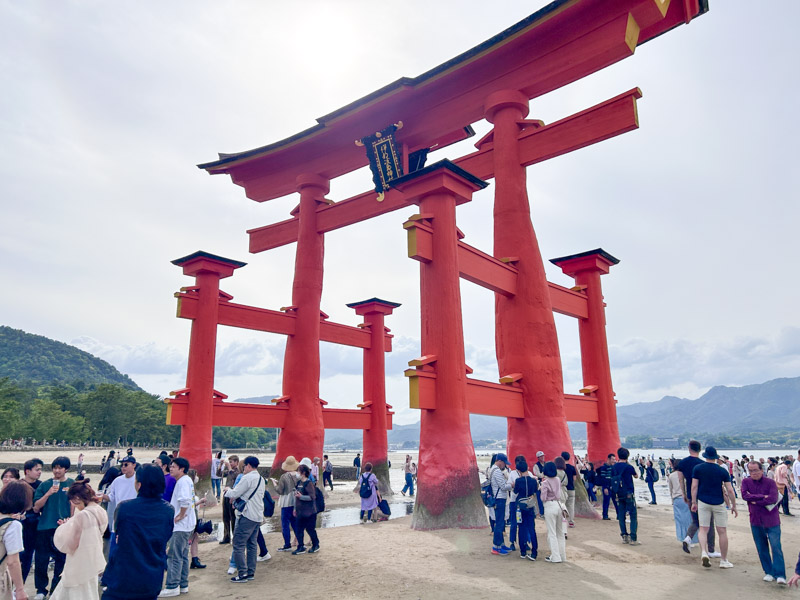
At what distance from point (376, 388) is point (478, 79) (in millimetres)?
13678

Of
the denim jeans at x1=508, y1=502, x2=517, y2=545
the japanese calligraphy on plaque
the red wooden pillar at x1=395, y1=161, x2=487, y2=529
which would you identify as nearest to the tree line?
the japanese calligraphy on plaque

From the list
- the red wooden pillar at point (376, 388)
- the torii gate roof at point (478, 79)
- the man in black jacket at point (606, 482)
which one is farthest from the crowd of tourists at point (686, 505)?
the red wooden pillar at point (376, 388)

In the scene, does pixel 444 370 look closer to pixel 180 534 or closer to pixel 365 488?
pixel 365 488

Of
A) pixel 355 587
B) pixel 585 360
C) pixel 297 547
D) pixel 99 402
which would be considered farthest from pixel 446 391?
pixel 99 402

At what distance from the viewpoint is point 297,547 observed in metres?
8.77

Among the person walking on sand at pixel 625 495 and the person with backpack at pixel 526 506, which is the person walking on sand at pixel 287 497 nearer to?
the person with backpack at pixel 526 506

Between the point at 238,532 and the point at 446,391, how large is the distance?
19.6 feet

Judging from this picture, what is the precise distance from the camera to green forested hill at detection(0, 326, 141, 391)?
5413 inches

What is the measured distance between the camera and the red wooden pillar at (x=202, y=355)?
56.9 ft

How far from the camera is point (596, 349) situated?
1833 centimetres

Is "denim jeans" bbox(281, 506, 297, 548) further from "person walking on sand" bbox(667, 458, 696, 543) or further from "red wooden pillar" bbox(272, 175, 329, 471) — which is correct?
"red wooden pillar" bbox(272, 175, 329, 471)

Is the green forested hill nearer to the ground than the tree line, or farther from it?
farther from it

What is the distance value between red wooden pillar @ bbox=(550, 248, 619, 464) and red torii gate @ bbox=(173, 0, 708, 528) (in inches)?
2.1

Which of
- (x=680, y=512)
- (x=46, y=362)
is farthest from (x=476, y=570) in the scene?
(x=46, y=362)
